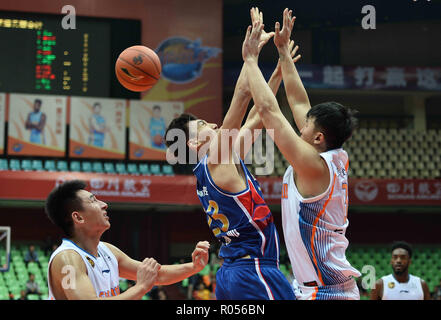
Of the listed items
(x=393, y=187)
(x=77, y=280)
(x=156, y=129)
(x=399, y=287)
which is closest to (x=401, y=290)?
(x=399, y=287)

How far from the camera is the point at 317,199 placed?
370 cm

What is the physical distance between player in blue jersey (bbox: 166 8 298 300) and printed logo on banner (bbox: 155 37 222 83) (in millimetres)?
11345

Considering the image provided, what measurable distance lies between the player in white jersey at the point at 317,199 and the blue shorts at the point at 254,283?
5.3 inches

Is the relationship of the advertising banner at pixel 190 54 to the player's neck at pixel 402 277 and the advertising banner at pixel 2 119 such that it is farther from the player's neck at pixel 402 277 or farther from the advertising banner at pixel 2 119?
the player's neck at pixel 402 277

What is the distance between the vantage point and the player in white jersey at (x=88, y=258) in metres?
3.66

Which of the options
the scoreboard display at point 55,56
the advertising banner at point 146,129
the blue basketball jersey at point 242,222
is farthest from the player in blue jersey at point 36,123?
the blue basketball jersey at point 242,222

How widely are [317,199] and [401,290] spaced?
5.24 metres

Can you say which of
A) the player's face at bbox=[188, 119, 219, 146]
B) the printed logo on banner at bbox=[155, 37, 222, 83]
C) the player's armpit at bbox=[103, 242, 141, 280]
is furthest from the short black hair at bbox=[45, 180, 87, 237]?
the printed logo on banner at bbox=[155, 37, 222, 83]

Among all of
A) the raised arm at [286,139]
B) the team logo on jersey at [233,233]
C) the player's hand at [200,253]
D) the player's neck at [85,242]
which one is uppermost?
the raised arm at [286,139]

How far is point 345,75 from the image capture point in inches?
650

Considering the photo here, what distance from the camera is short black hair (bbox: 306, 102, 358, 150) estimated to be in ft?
12.4

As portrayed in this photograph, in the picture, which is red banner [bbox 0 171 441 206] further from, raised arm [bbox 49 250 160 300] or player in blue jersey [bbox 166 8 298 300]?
raised arm [bbox 49 250 160 300]

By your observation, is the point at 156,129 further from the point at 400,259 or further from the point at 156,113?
the point at 400,259

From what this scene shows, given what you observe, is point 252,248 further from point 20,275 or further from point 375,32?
point 375,32
